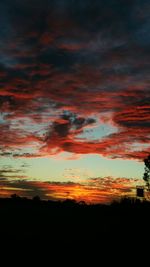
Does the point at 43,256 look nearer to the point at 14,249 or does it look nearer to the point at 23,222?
the point at 14,249

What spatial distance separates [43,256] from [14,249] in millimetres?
1659

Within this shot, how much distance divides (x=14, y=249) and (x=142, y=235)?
8921 millimetres

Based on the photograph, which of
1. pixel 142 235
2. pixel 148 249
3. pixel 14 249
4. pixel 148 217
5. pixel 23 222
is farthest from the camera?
pixel 148 217

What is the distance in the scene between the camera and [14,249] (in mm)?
20047

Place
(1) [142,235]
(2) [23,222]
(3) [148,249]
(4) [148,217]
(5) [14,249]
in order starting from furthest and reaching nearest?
(4) [148,217] < (2) [23,222] < (1) [142,235] < (3) [148,249] < (5) [14,249]

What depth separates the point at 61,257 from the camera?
63.2 feet

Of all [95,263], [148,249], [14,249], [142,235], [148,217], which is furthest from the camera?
[148,217]

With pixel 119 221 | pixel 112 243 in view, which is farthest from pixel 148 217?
pixel 112 243

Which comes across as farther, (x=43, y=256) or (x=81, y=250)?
(x=81, y=250)

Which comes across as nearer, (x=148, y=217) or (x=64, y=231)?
(x=64, y=231)

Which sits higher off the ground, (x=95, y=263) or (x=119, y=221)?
(x=119, y=221)

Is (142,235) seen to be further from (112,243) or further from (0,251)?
(0,251)

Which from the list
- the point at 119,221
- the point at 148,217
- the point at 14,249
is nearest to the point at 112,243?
the point at 14,249

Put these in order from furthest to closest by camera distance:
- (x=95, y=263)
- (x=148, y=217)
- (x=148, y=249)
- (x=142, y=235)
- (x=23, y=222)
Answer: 1. (x=148, y=217)
2. (x=23, y=222)
3. (x=142, y=235)
4. (x=148, y=249)
5. (x=95, y=263)
